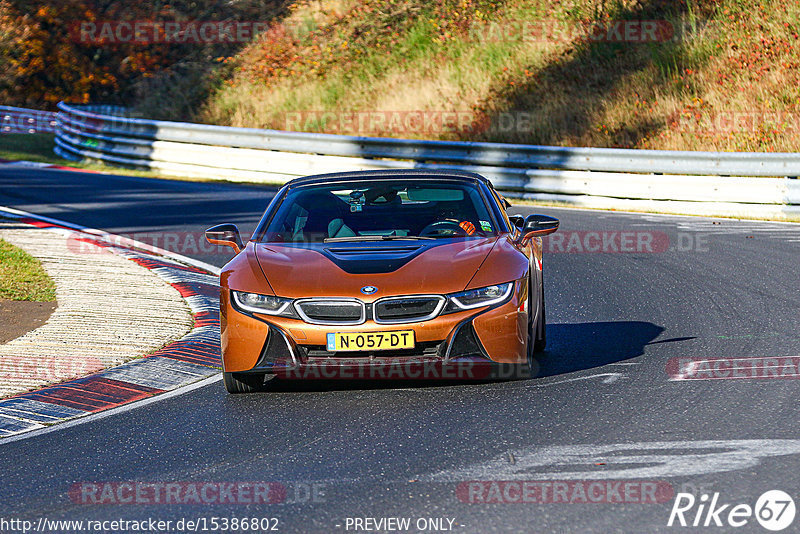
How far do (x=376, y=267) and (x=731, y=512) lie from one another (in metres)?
3.09

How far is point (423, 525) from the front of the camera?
15.6 ft

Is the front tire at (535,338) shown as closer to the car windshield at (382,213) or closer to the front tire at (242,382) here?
the car windshield at (382,213)

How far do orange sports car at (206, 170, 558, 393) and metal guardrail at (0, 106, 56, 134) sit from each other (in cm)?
3214

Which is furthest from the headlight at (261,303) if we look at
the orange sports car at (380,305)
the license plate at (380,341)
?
the license plate at (380,341)

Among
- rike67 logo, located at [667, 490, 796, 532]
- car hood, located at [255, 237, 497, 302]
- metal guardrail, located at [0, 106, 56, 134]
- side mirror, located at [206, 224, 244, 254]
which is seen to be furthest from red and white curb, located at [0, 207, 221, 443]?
metal guardrail, located at [0, 106, 56, 134]

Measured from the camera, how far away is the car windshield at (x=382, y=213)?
822 centimetres

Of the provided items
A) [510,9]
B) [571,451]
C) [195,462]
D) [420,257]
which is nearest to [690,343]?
[420,257]

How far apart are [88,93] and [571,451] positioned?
4237 cm

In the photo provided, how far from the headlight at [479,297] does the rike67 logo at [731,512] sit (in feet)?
7.75

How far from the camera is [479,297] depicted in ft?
23.4

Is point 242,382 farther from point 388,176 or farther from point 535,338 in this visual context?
point 535,338

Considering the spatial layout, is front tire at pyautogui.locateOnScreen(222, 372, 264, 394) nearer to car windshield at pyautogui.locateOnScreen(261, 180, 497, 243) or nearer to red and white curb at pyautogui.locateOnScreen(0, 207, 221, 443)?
red and white curb at pyautogui.locateOnScreen(0, 207, 221, 443)

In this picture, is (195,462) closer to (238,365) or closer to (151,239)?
(238,365)

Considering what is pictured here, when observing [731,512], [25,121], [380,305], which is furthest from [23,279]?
[25,121]
